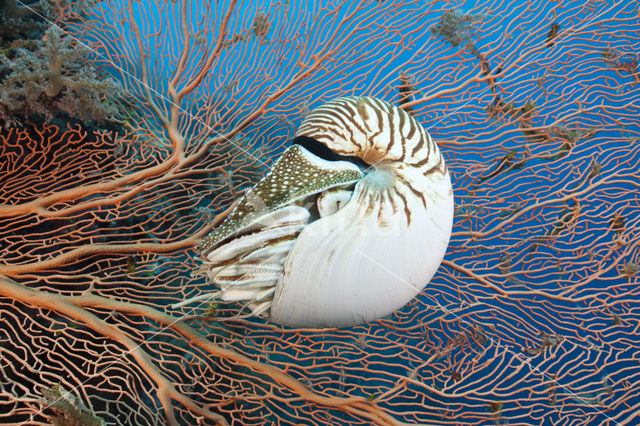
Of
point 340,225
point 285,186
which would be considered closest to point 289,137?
point 285,186

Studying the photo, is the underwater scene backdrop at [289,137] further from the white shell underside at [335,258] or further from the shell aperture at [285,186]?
the shell aperture at [285,186]

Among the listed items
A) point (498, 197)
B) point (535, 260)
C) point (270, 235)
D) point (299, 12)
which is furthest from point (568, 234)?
point (299, 12)

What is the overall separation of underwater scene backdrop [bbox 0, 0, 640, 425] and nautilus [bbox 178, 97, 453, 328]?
1.98 feet

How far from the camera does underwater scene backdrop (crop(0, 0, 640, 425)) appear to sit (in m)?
2.05

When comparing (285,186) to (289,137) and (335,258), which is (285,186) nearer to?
(335,258)

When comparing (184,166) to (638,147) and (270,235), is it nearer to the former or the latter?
(270,235)

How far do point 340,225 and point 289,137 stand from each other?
5.08 ft

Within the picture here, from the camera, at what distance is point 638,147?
2377mm

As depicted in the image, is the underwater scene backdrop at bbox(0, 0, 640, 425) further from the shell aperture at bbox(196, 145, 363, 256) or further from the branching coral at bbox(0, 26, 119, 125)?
the shell aperture at bbox(196, 145, 363, 256)

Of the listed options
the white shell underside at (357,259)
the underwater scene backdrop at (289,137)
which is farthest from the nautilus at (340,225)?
the underwater scene backdrop at (289,137)

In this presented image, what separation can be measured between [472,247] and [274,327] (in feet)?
4.38

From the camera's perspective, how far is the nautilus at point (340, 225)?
4.51 feet

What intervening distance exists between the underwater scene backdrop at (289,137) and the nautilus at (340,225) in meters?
0.60

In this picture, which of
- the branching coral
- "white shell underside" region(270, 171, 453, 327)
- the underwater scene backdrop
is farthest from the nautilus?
the branching coral
